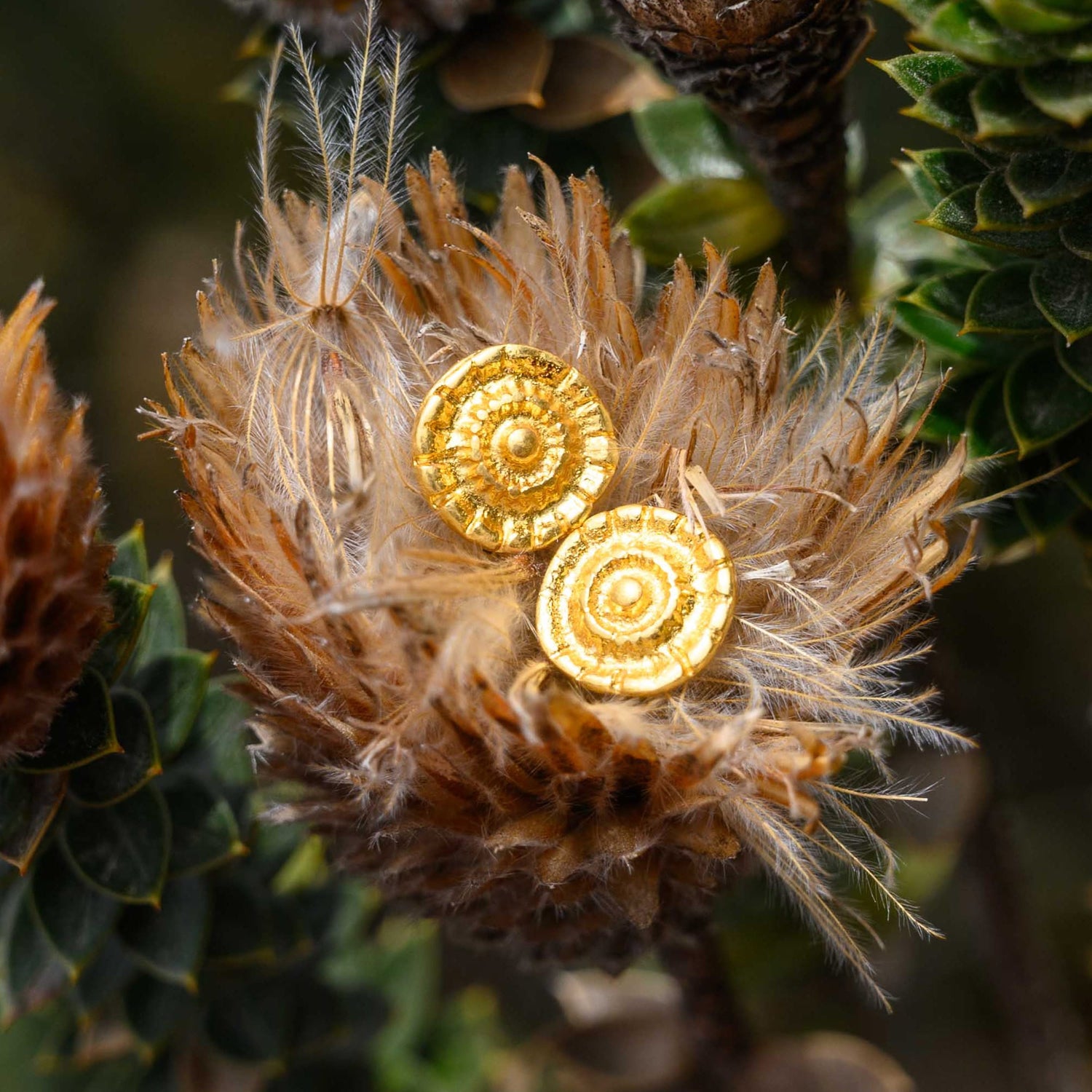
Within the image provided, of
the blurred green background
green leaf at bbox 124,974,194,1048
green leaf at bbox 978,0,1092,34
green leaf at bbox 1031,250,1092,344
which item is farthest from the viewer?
the blurred green background

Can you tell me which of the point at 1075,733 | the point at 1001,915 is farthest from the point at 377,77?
the point at 1075,733

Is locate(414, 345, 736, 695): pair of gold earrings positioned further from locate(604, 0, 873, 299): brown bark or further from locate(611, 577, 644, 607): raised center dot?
locate(604, 0, 873, 299): brown bark

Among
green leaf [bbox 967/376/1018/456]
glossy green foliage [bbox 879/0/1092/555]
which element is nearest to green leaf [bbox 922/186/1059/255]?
glossy green foliage [bbox 879/0/1092/555]

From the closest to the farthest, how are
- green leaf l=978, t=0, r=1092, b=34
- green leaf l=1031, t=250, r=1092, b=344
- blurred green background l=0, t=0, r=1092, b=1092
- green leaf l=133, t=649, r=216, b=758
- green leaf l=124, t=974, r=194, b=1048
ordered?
1. green leaf l=978, t=0, r=1092, b=34
2. green leaf l=1031, t=250, r=1092, b=344
3. green leaf l=133, t=649, r=216, b=758
4. green leaf l=124, t=974, r=194, b=1048
5. blurred green background l=0, t=0, r=1092, b=1092

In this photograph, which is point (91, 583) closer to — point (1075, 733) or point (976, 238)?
point (976, 238)

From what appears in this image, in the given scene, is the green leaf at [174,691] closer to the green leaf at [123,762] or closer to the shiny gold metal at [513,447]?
the green leaf at [123,762]

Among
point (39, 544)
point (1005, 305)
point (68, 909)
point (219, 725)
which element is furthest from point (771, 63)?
point (68, 909)

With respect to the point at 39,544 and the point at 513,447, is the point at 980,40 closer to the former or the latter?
the point at 513,447
